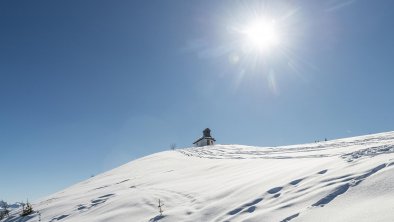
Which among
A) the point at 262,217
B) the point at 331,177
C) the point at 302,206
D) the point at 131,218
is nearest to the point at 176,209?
the point at 131,218

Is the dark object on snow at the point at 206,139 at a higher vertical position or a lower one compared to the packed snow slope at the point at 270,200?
higher

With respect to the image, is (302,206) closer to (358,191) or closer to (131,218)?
(358,191)

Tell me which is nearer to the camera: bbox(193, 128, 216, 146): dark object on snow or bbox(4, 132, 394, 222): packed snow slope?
bbox(4, 132, 394, 222): packed snow slope

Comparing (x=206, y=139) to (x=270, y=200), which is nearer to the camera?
(x=270, y=200)

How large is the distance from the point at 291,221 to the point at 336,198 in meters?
1.10

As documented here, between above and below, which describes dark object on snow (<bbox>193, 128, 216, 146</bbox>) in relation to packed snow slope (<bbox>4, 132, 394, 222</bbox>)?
above

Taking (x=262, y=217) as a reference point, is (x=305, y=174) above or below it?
above

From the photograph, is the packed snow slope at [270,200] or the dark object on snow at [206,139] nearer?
the packed snow slope at [270,200]

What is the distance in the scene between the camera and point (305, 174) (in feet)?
26.0

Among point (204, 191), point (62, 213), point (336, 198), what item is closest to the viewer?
point (336, 198)

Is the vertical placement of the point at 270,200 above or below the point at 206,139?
below

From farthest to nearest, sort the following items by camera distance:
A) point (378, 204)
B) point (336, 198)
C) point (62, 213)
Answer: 1. point (62, 213)
2. point (336, 198)
3. point (378, 204)

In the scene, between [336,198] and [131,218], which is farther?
[131,218]

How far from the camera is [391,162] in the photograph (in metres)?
6.49
